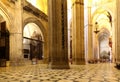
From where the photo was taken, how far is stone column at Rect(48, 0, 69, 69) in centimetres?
1166

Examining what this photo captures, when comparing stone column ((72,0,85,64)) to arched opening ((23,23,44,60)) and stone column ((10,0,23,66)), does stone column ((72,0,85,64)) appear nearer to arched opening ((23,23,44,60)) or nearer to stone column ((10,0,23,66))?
stone column ((10,0,23,66))

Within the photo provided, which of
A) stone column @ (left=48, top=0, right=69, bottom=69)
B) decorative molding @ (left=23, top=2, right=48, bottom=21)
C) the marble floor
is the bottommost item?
the marble floor

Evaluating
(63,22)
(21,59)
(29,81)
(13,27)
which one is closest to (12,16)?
(13,27)

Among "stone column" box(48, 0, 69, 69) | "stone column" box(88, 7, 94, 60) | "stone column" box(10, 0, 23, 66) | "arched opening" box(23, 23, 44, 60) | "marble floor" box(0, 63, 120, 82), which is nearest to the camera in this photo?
"marble floor" box(0, 63, 120, 82)

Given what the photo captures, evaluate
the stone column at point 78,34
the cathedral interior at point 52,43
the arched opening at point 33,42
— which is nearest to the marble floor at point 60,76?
the cathedral interior at point 52,43

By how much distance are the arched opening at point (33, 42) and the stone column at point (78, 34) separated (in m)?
8.44

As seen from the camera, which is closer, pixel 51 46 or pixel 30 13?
pixel 51 46

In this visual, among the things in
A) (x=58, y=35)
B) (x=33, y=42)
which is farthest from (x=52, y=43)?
(x=33, y=42)

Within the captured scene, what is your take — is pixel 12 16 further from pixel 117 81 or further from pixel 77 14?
pixel 117 81

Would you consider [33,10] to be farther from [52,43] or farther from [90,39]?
[52,43]

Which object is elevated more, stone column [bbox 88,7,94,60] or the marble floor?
stone column [bbox 88,7,94,60]

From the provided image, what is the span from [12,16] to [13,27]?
86 cm

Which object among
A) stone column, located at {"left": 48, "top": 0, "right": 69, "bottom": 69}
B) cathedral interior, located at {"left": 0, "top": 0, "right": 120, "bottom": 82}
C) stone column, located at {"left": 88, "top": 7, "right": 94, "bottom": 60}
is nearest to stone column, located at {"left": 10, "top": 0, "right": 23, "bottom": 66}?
cathedral interior, located at {"left": 0, "top": 0, "right": 120, "bottom": 82}

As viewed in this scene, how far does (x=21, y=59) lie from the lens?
59.4ft
